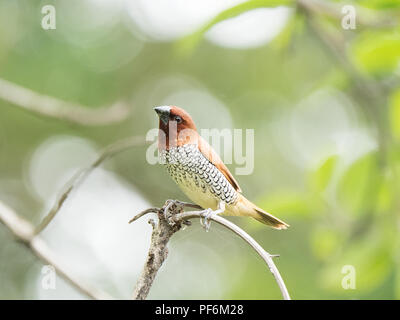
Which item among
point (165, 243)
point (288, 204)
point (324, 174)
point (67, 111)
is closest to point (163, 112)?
point (165, 243)

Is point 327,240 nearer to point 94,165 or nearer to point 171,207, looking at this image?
point 171,207

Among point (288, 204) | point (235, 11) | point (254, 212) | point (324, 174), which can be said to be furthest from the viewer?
point (288, 204)

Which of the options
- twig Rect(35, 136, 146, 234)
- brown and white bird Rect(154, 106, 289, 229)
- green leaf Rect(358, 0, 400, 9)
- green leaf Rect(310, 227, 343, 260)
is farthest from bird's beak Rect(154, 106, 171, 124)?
green leaf Rect(310, 227, 343, 260)

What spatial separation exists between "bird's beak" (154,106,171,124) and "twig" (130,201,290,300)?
0.31 meters

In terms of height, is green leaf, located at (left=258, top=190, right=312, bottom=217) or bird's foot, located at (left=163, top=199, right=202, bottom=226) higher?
green leaf, located at (left=258, top=190, right=312, bottom=217)

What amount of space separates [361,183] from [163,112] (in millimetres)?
1315

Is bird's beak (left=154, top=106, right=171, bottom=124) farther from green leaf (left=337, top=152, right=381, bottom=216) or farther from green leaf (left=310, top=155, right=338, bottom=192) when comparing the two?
green leaf (left=337, top=152, right=381, bottom=216)

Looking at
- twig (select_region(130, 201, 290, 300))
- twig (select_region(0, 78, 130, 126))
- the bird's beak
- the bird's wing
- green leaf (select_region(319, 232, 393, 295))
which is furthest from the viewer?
green leaf (select_region(319, 232, 393, 295))

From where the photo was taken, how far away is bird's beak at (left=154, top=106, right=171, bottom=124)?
1.79 metres

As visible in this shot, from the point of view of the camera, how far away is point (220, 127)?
2.68 m

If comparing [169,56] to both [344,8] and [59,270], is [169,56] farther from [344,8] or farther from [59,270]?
[59,270]

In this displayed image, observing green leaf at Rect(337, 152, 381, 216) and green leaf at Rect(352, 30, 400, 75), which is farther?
green leaf at Rect(337, 152, 381, 216)

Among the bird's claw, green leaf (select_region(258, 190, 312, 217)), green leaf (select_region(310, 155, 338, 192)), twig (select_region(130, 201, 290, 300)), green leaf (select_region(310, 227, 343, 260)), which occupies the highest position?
green leaf (select_region(310, 155, 338, 192))

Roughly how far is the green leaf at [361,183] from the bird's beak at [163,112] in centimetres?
123
